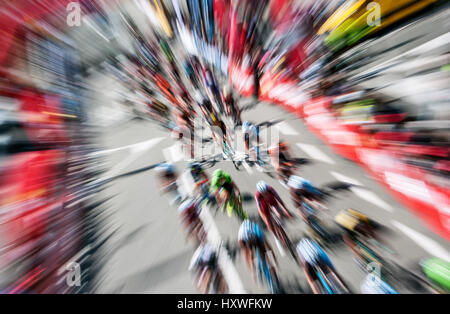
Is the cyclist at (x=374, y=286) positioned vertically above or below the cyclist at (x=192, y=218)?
below

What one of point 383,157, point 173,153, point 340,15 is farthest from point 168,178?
point 340,15

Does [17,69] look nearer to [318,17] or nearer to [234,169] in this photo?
[234,169]

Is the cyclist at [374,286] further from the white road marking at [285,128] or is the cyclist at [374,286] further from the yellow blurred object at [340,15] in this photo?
the yellow blurred object at [340,15]

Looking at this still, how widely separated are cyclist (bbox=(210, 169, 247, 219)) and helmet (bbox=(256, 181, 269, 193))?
118 millimetres

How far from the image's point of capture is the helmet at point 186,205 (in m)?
1.02

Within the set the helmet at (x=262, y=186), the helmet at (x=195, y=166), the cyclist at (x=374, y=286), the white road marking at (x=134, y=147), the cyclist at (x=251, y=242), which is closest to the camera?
the cyclist at (x=374, y=286)

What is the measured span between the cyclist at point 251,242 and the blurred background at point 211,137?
32 mm

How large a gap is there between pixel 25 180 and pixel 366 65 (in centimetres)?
233

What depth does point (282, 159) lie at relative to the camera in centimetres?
111

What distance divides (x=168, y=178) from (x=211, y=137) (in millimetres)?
406

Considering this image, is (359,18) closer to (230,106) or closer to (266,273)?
(230,106)

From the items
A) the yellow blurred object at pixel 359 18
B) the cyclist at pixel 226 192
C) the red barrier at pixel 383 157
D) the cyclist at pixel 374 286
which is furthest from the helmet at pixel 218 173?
the yellow blurred object at pixel 359 18

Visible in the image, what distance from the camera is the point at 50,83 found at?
1.15m
